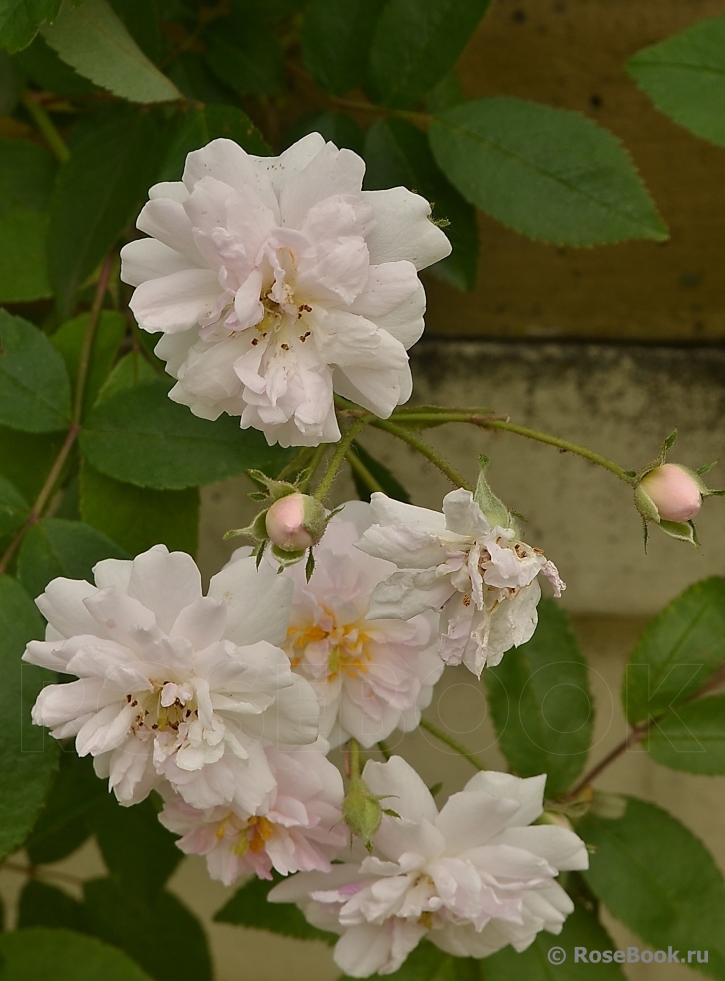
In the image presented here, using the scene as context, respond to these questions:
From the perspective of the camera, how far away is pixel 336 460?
542mm

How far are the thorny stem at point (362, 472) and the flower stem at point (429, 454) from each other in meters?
0.10

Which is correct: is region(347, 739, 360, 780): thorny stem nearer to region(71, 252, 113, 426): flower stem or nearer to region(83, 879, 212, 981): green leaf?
region(71, 252, 113, 426): flower stem

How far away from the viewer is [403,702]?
1.98ft

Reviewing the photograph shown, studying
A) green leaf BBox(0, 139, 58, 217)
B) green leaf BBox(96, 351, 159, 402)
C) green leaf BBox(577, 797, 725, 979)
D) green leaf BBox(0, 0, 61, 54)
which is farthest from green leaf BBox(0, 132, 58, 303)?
green leaf BBox(577, 797, 725, 979)

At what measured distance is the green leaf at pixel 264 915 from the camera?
844mm

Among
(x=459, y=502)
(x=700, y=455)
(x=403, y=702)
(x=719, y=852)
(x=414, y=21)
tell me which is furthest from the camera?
(x=719, y=852)

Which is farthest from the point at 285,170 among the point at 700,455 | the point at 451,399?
the point at 700,455

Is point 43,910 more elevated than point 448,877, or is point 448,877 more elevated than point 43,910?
point 448,877

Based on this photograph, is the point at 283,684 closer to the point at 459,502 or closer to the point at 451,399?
the point at 459,502

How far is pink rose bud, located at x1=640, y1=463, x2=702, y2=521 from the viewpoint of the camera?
512mm

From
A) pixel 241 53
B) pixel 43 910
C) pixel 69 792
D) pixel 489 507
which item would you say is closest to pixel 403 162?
pixel 241 53

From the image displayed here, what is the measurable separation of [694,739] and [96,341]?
61cm

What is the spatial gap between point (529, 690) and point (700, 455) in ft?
1.41

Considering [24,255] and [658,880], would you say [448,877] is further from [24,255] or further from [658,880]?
[24,255]
